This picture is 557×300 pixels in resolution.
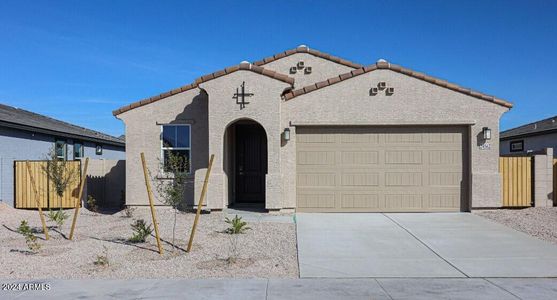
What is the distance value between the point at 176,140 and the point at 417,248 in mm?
7963

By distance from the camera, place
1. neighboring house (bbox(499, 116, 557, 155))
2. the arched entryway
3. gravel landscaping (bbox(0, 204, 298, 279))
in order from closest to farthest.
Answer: gravel landscaping (bbox(0, 204, 298, 279))
the arched entryway
neighboring house (bbox(499, 116, 557, 155))

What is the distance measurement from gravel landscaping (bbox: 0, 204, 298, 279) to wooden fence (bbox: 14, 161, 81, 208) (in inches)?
122

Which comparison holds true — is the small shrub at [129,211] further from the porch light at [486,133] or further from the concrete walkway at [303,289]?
the porch light at [486,133]

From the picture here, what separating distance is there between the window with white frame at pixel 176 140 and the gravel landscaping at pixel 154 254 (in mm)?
2539

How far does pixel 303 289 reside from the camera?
6883 mm

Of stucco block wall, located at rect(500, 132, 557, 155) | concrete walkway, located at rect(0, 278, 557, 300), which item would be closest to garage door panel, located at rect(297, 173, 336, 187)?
concrete walkway, located at rect(0, 278, 557, 300)

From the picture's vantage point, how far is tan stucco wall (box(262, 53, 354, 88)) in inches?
661

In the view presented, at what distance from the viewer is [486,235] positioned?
10.7 meters

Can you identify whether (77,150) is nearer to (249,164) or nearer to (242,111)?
(249,164)

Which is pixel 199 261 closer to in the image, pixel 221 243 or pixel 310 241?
pixel 221 243

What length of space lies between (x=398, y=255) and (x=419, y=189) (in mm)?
5004

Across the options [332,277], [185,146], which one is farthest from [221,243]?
[185,146]

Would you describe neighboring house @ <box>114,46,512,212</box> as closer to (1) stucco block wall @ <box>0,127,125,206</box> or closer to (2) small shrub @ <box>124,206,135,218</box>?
(2) small shrub @ <box>124,206,135,218</box>

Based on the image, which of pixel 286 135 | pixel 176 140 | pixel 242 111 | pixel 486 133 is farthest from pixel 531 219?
pixel 176 140
